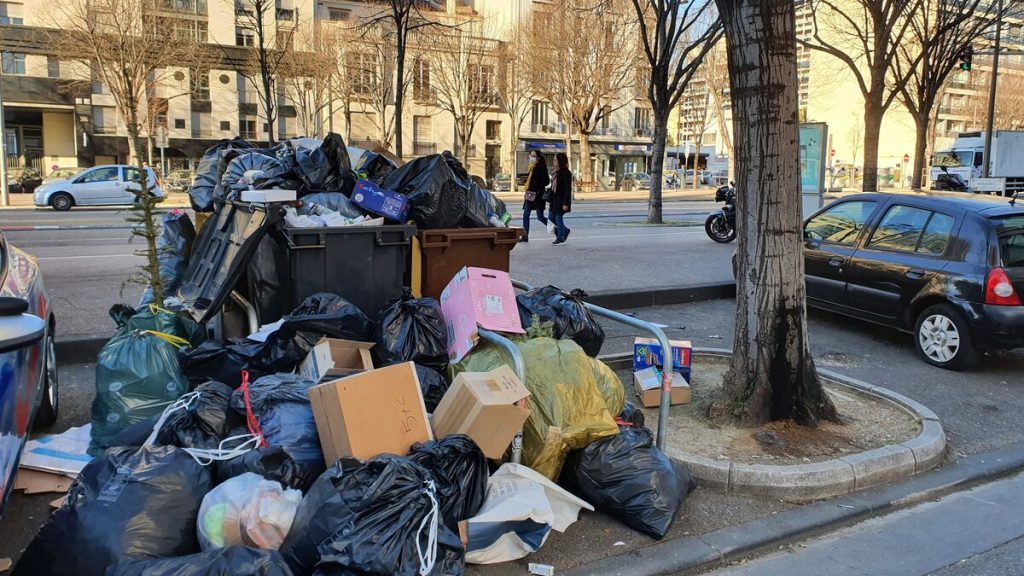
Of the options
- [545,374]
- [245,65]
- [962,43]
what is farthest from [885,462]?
[245,65]

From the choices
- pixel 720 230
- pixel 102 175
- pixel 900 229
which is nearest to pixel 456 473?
pixel 900 229

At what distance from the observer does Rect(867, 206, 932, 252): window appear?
23.2 ft

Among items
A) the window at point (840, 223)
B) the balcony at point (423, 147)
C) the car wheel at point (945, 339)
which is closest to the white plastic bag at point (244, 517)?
the car wheel at point (945, 339)

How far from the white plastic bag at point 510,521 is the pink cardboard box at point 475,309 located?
3.99 ft

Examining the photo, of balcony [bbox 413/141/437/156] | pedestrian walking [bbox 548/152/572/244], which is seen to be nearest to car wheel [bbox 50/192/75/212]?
pedestrian walking [bbox 548/152/572/244]

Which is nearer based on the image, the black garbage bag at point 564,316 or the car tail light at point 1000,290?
the black garbage bag at point 564,316

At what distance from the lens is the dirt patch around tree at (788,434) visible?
14.4 feet

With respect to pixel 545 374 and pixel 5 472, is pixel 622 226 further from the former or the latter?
pixel 5 472

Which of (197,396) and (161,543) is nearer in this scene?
(161,543)

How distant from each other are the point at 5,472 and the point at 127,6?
34237mm

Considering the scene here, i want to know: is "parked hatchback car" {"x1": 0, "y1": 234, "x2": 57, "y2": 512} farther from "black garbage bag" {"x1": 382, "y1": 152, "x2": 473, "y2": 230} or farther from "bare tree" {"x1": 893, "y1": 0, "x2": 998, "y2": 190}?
"bare tree" {"x1": 893, "y1": 0, "x2": 998, "y2": 190}

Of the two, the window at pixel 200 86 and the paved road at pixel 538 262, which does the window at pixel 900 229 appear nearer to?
the paved road at pixel 538 262

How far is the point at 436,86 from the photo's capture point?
150ft

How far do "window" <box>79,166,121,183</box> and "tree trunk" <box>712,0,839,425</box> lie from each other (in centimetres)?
2564
